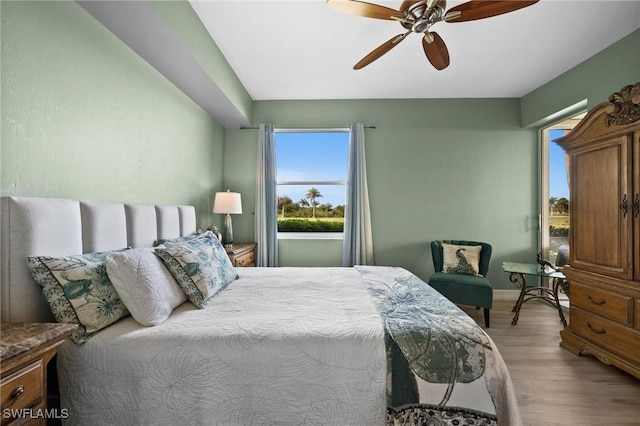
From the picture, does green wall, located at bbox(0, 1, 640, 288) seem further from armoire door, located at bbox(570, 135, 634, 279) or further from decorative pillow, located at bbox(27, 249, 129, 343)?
armoire door, located at bbox(570, 135, 634, 279)

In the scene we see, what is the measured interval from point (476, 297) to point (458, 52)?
2.45 meters

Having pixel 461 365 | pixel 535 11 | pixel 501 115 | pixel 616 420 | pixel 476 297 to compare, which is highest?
pixel 535 11

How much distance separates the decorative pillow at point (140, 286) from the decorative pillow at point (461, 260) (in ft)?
9.89

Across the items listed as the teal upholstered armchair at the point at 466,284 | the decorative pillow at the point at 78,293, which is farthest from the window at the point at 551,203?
the decorative pillow at the point at 78,293

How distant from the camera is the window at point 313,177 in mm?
4074

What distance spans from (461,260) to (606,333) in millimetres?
1369

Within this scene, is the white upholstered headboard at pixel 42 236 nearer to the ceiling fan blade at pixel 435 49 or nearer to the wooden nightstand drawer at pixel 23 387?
the wooden nightstand drawer at pixel 23 387

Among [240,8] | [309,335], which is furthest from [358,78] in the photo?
[309,335]

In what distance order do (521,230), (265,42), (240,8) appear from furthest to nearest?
(521,230)
(265,42)
(240,8)

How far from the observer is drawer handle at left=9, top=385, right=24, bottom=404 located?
0.87 metres

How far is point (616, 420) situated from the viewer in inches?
63.8

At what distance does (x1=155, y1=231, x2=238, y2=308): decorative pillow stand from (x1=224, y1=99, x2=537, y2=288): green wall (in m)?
2.26

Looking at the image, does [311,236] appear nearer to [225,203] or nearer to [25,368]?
[225,203]

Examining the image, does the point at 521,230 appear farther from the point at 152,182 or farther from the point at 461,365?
the point at 152,182
